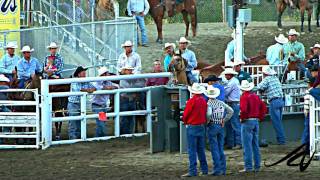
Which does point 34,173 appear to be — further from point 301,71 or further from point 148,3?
point 148,3

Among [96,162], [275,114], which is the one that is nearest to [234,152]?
[275,114]

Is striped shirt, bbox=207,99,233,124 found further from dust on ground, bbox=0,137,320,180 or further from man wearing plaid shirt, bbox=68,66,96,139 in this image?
man wearing plaid shirt, bbox=68,66,96,139

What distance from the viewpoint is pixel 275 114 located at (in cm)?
2050

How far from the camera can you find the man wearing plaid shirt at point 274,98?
20.5 metres

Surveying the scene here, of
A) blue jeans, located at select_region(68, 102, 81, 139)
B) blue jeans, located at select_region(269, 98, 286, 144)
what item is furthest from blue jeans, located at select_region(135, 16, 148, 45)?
blue jeans, located at select_region(269, 98, 286, 144)

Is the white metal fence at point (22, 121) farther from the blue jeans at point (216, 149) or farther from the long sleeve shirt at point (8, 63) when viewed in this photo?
the blue jeans at point (216, 149)

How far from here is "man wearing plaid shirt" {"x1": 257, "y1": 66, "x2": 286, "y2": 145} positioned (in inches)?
805

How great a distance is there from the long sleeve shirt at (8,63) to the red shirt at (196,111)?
290 inches

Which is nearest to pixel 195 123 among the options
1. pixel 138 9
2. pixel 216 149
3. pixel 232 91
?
pixel 216 149

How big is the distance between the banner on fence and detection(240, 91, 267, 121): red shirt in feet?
29.5

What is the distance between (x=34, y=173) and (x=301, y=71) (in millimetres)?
8506

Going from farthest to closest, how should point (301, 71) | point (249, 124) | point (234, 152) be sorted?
point (301, 71)
point (234, 152)
point (249, 124)

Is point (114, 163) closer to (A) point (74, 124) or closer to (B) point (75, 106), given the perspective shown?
(A) point (74, 124)

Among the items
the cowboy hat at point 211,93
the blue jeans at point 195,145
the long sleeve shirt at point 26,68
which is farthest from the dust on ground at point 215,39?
the blue jeans at point 195,145
